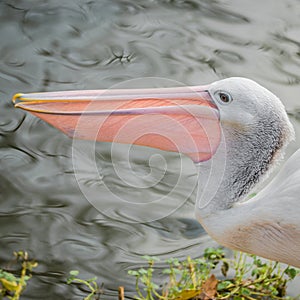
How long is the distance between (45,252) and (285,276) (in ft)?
3.77

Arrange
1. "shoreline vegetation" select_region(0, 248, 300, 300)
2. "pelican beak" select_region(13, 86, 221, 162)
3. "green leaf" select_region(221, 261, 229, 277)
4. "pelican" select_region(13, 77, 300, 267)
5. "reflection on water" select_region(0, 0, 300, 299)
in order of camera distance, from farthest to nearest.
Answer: "reflection on water" select_region(0, 0, 300, 299)
"green leaf" select_region(221, 261, 229, 277)
"shoreline vegetation" select_region(0, 248, 300, 300)
"pelican beak" select_region(13, 86, 221, 162)
"pelican" select_region(13, 77, 300, 267)

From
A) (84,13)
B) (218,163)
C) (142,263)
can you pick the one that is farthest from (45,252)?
(84,13)

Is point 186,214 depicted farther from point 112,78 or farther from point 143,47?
point 143,47

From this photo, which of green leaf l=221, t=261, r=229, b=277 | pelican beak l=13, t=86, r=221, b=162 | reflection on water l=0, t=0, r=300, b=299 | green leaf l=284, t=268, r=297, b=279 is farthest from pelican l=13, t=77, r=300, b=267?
reflection on water l=0, t=0, r=300, b=299

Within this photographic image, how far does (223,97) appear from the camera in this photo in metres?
2.99

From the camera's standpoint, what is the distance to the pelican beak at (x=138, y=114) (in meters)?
3.04

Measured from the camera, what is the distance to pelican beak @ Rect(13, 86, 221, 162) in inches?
120

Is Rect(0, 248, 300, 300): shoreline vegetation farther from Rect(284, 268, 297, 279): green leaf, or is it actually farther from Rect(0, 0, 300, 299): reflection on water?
Rect(0, 0, 300, 299): reflection on water

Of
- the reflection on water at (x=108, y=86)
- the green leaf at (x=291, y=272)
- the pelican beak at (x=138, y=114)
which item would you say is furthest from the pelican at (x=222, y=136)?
the reflection on water at (x=108, y=86)

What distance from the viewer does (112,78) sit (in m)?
5.04

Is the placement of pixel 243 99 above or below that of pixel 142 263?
above

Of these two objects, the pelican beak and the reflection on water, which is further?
the reflection on water

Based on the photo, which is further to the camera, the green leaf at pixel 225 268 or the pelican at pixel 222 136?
the green leaf at pixel 225 268

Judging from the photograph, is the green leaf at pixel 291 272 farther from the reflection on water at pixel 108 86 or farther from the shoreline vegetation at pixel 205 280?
the reflection on water at pixel 108 86
